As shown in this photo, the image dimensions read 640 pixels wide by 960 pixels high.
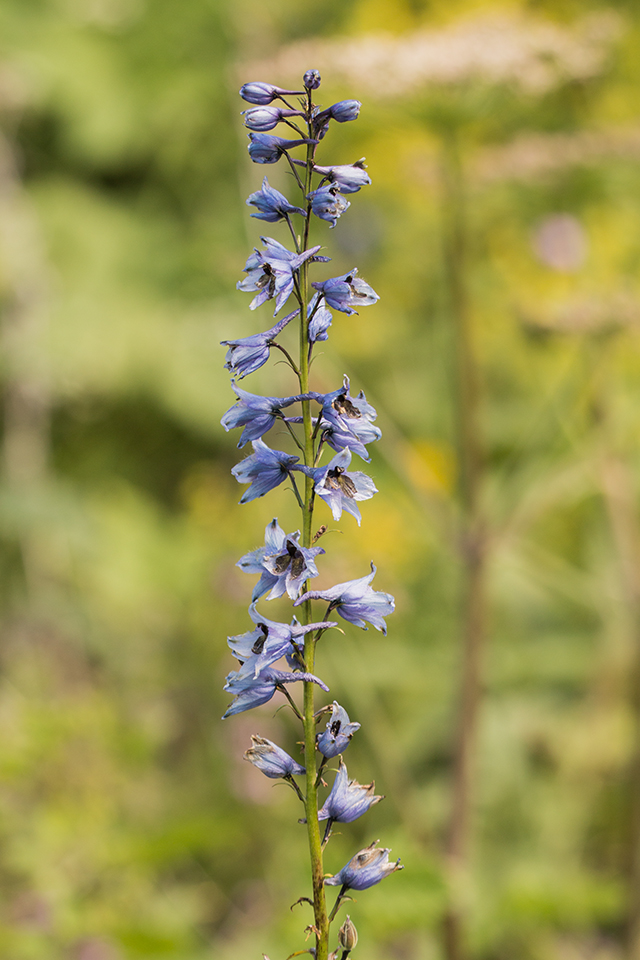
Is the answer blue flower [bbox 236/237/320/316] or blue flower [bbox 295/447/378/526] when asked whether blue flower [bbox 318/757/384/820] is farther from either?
blue flower [bbox 236/237/320/316]

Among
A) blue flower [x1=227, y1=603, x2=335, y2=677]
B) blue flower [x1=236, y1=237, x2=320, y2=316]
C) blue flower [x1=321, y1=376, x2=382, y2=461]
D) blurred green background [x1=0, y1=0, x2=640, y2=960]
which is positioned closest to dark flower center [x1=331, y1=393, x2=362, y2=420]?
blue flower [x1=321, y1=376, x2=382, y2=461]

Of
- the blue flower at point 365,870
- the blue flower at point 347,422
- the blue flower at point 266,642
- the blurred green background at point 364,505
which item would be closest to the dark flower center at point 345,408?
the blue flower at point 347,422

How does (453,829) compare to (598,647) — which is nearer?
(453,829)

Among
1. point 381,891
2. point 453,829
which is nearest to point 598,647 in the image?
point 453,829

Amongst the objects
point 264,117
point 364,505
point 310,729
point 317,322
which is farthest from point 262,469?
point 364,505

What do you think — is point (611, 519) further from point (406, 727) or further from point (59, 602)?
point (59, 602)

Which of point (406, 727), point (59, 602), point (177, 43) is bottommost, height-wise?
point (406, 727)

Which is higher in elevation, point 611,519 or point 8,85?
point 8,85
